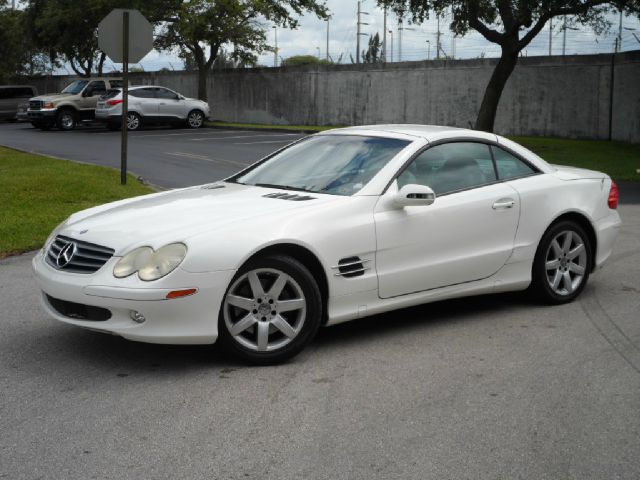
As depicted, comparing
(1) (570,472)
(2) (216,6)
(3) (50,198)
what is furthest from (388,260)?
(2) (216,6)

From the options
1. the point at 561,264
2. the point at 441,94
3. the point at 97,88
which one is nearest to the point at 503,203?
the point at 561,264

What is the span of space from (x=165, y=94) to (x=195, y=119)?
5.24 ft

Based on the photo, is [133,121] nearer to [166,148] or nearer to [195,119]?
[195,119]

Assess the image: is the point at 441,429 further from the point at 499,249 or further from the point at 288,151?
the point at 288,151

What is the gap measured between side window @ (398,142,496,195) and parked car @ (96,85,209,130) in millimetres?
27352

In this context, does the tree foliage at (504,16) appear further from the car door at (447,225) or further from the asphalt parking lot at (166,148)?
the car door at (447,225)

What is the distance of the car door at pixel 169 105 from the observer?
3466cm

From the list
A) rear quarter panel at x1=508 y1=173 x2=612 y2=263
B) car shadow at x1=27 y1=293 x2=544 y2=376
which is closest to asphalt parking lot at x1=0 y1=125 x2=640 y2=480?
car shadow at x1=27 y1=293 x2=544 y2=376

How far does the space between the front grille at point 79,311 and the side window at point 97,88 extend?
3150 centimetres

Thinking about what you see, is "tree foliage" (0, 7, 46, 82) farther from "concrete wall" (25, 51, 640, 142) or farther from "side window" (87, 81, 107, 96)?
"side window" (87, 81, 107, 96)

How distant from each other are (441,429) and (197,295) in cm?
163

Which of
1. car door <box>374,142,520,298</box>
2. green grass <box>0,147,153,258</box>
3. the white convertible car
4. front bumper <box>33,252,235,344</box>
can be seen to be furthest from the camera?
green grass <box>0,147,153,258</box>

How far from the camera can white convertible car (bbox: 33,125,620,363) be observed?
5531 mm

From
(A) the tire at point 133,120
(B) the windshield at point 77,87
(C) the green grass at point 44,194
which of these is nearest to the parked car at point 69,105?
Answer: (B) the windshield at point 77,87
